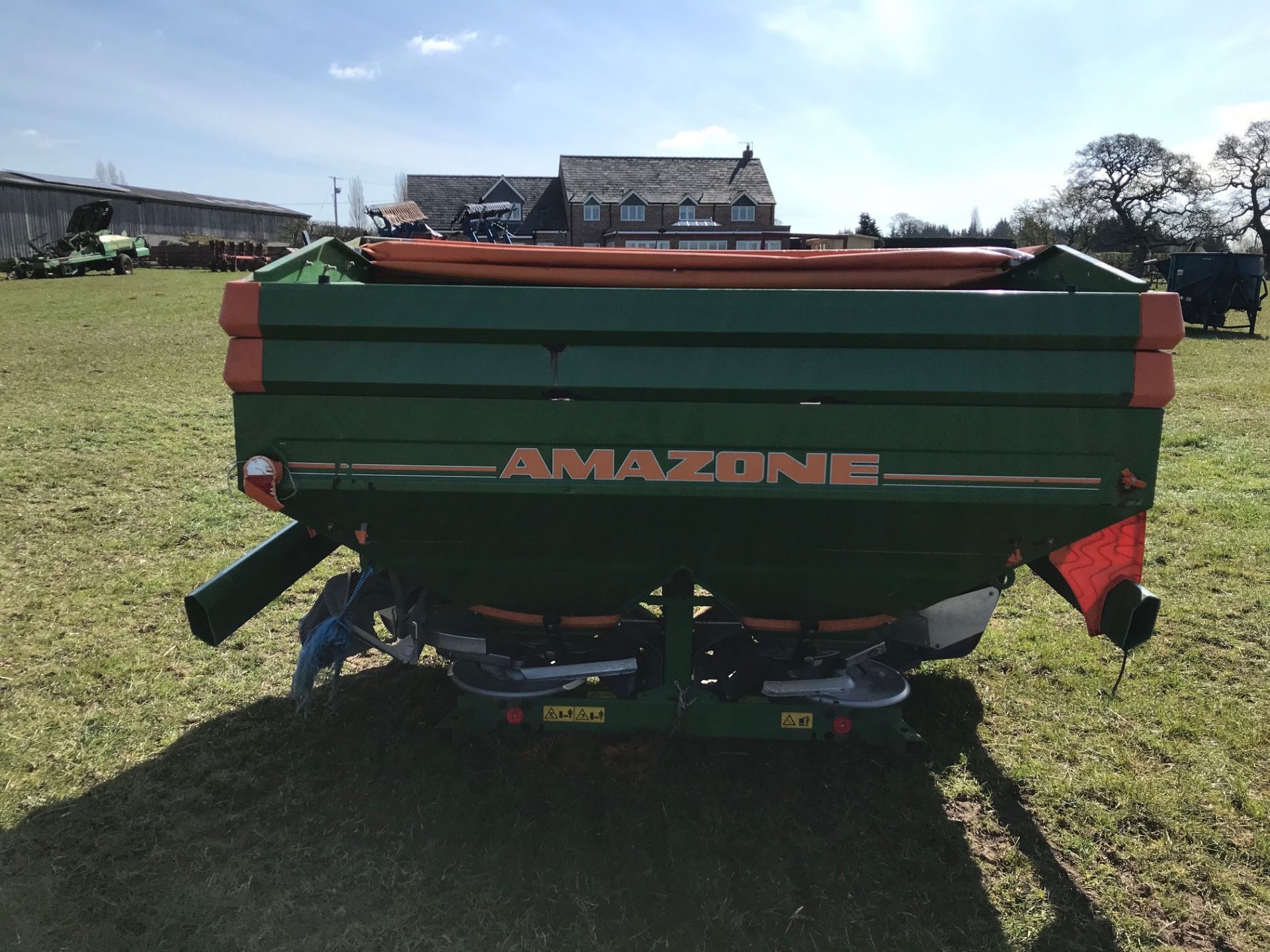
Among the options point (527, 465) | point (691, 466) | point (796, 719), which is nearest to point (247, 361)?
point (527, 465)

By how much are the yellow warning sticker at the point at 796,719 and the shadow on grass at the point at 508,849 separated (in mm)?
363

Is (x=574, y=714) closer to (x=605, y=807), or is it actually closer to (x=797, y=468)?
(x=605, y=807)

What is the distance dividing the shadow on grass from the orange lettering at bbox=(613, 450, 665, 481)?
1.43 metres

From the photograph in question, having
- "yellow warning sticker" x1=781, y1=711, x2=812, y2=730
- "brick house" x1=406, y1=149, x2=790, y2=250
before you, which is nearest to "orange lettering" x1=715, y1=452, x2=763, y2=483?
"yellow warning sticker" x1=781, y1=711, x2=812, y2=730

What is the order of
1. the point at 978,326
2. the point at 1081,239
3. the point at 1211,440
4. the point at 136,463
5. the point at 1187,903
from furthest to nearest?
the point at 1081,239 < the point at 1211,440 < the point at 136,463 < the point at 1187,903 < the point at 978,326

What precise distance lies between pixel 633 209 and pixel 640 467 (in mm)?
39138

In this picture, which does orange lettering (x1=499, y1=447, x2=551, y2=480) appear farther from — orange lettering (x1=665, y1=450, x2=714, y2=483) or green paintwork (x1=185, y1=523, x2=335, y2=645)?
green paintwork (x1=185, y1=523, x2=335, y2=645)

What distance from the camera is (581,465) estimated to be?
104 inches

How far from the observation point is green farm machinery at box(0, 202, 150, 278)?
25953mm

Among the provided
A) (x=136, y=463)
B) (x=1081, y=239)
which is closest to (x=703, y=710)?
(x=136, y=463)

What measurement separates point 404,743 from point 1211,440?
9.00 metres

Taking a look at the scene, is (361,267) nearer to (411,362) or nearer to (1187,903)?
(411,362)

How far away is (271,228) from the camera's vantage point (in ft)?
153

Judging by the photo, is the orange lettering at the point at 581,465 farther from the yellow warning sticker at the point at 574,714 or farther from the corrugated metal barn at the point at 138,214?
the corrugated metal barn at the point at 138,214
